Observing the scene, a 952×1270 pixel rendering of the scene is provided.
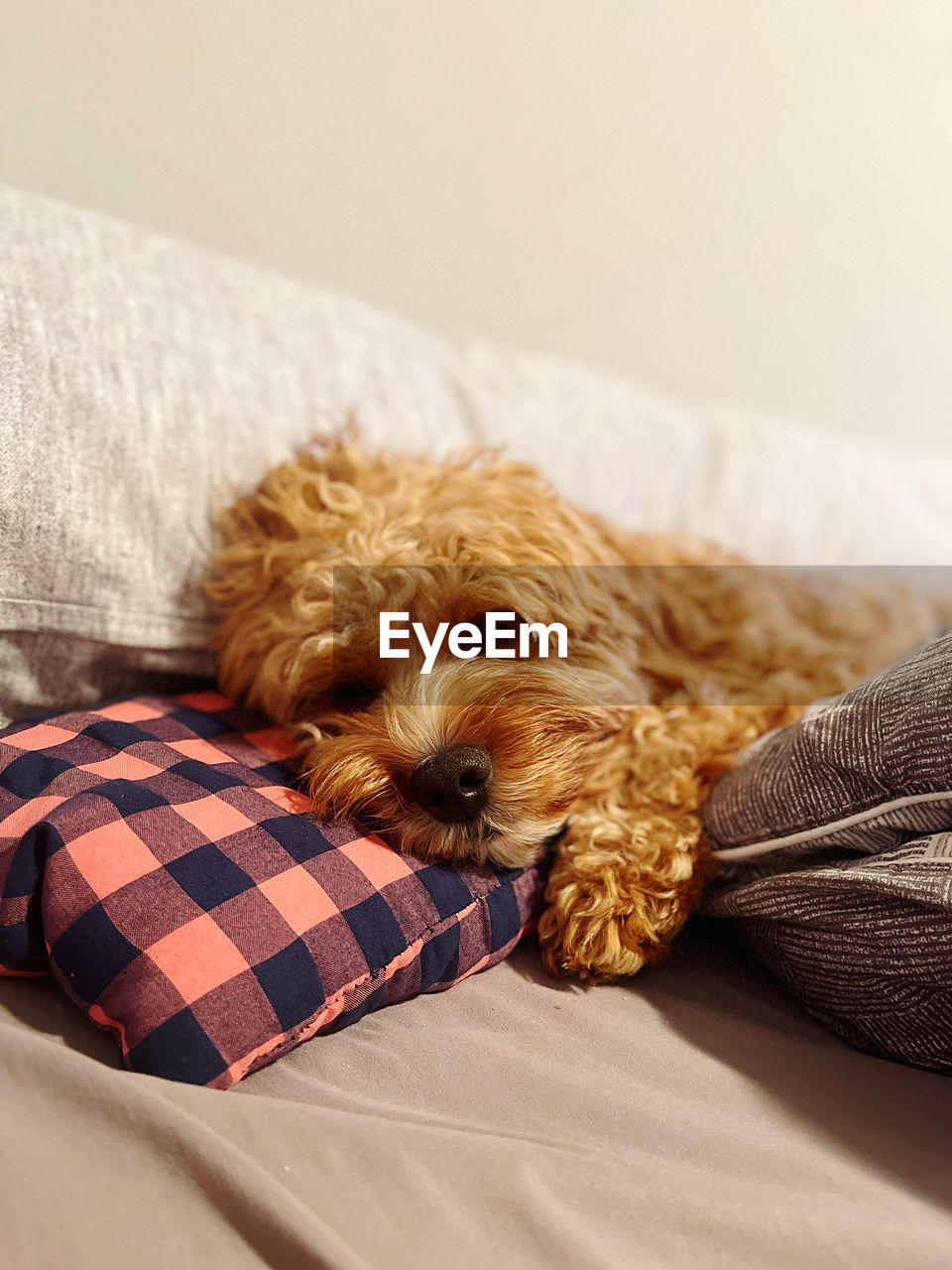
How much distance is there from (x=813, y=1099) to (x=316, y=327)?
165 cm

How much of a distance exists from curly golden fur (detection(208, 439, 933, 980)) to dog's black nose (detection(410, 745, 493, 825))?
16mm

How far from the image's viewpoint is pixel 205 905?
3.48ft

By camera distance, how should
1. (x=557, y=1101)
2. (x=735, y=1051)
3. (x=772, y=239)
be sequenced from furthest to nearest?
(x=772, y=239), (x=735, y=1051), (x=557, y=1101)

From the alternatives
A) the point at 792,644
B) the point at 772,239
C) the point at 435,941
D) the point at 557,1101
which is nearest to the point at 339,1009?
the point at 435,941

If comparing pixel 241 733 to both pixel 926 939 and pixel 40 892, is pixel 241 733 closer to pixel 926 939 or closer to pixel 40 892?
pixel 40 892

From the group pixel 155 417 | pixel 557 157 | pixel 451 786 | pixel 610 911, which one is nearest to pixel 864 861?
pixel 610 911

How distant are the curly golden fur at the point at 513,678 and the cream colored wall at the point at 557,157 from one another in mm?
1030

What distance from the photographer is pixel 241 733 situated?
1.51 metres

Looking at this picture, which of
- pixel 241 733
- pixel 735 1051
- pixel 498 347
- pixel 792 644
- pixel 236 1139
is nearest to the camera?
pixel 236 1139

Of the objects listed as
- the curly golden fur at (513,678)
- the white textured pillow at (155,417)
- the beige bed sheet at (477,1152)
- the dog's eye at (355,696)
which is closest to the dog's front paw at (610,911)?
the curly golden fur at (513,678)

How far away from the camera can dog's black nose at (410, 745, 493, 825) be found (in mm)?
1282

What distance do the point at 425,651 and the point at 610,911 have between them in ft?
1.64

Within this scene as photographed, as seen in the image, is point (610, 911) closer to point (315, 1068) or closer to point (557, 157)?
point (315, 1068)

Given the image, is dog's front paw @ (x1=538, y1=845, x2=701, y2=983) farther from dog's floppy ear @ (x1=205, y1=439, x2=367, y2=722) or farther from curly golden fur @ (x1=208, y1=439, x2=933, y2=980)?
dog's floppy ear @ (x1=205, y1=439, x2=367, y2=722)
